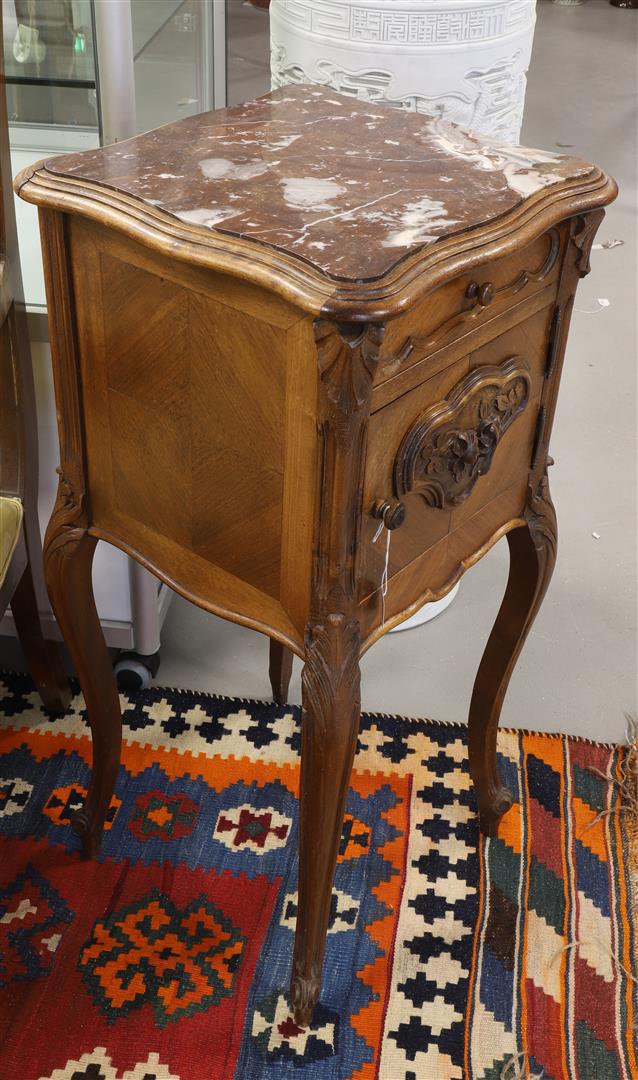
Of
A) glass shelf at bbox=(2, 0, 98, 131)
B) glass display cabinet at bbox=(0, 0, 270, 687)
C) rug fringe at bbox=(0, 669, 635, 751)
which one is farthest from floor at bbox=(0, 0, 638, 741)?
glass shelf at bbox=(2, 0, 98, 131)

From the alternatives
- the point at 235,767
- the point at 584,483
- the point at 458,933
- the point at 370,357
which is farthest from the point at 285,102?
the point at 584,483

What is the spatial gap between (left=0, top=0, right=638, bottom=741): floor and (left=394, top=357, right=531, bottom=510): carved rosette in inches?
31.4

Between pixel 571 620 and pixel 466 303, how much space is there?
3.88 feet

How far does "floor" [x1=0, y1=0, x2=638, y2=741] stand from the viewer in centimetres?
191

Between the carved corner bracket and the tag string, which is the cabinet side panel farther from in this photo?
the carved corner bracket

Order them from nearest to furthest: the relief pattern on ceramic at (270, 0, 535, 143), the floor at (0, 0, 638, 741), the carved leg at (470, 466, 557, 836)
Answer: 1. the carved leg at (470, 466, 557, 836)
2. the relief pattern on ceramic at (270, 0, 535, 143)
3. the floor at (0, 0, 638, 741)

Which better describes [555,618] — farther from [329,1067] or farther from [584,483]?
[329,1067]

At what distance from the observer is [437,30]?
162cm

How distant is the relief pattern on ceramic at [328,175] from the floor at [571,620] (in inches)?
37.8

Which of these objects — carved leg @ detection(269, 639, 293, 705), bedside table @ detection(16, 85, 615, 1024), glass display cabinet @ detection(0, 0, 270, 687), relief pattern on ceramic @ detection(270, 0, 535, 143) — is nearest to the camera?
bedside table @ detection(16, 85, 615, 1024)

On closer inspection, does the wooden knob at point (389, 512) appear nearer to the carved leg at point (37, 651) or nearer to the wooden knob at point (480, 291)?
the wooden knob at point (480, 291)

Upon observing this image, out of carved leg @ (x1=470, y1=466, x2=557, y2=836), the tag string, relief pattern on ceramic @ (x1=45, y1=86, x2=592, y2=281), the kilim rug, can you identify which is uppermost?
relief pattern on ceramic @ (x1=45, y1=86, x2=592, y2=281)

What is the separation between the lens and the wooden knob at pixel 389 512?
1.04 metres

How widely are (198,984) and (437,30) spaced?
1339 millimetres
